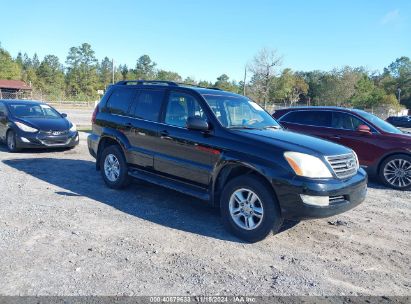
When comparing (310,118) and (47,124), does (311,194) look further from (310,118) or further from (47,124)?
(47,124)

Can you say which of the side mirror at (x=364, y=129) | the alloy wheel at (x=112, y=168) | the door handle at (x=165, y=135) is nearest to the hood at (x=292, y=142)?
the door handle at (x=165, y=135)

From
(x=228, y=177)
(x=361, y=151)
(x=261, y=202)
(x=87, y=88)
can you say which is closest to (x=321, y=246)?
(x=261, y=202)

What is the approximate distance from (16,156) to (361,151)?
8.59 meters

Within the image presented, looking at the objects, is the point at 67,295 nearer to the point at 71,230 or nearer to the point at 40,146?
the point at 71,230

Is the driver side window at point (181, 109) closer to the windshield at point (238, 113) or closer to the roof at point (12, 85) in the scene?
the windshield at point (238, 113)

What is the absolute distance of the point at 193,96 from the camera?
534 cm

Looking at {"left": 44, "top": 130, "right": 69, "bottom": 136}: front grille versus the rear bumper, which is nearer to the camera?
the rear bumper

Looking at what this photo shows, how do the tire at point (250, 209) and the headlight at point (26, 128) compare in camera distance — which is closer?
the tire at point (250, 209)

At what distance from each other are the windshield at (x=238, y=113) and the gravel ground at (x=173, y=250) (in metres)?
1.44

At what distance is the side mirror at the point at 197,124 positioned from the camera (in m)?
4.81

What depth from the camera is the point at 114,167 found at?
21.3 feet

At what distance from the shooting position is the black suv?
13.8 ft

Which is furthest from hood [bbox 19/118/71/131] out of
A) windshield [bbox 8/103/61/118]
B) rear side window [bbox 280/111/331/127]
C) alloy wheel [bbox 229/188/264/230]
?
alloy wheel [bbox 229/188/264/230]

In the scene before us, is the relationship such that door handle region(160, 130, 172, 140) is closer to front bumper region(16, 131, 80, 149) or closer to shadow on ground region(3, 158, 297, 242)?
shadow on ground region(3, 158, 297, 242)
